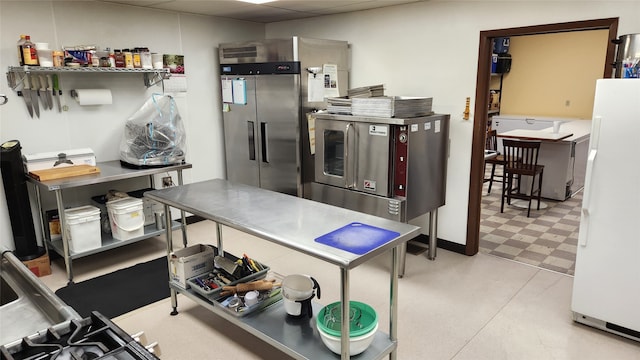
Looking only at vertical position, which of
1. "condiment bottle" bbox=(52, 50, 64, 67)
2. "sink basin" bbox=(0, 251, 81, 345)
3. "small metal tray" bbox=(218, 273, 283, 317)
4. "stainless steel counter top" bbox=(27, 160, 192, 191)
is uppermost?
"condiment bottle" bbox=(52, 50, 64, 67)

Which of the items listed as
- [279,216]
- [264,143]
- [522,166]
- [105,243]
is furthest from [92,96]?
[522,166]

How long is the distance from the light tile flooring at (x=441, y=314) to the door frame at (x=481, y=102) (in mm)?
316

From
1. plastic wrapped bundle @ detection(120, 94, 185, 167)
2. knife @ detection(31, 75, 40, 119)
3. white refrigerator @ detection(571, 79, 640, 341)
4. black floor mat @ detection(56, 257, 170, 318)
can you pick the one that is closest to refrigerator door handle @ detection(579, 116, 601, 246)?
white refrigerator @ detection(571, 79, 640, 341)

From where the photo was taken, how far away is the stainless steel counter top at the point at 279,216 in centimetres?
181

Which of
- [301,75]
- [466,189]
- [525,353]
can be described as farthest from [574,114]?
[525,353]

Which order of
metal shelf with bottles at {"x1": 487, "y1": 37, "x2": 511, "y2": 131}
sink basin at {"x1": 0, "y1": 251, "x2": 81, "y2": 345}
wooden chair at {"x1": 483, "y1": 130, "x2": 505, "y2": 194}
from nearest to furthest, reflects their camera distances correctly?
sink basin at {"x1": 0, "y1": 251, "x2": 81, "y2": 345} < wooden chair at {"x1": 483, "y1": 130, "x2": 505, "y2": 194} < metal shelf with bottles at {"x1": 487, "y1": 37, "x2": 511, "y2": 131}

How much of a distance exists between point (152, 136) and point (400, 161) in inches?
86.0

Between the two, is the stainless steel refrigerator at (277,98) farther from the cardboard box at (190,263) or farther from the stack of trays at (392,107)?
the cardboard box at (190,263)

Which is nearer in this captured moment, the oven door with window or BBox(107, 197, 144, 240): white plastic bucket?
the oven door with window

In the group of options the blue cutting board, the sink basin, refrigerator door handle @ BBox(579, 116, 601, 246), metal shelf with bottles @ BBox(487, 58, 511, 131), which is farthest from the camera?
metal shelf with bottles @ BBox(487, 58, 511, 131)

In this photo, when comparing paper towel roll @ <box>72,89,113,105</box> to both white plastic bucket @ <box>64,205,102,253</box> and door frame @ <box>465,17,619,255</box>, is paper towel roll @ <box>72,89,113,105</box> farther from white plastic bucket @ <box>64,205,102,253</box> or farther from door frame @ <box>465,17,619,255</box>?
door frame @ <box>465,17,619,255</box>

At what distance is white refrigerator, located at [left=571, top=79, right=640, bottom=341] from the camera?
2.41 metres

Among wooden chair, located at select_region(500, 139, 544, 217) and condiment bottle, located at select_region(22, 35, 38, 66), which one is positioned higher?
condiment bottle, located at select_region(22, 35, 38, 66)

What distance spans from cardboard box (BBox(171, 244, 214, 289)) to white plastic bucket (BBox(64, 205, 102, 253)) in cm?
107
